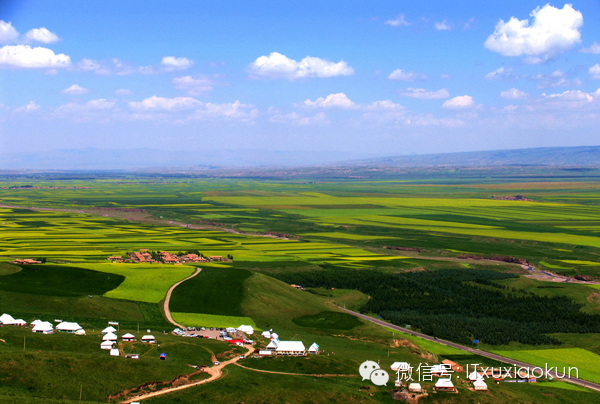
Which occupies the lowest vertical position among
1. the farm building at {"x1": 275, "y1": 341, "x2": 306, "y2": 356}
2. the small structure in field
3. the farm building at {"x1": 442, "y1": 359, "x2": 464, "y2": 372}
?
the farm building at {"x1": 442, "y1": 359, "x2": 464, "y2": 372}

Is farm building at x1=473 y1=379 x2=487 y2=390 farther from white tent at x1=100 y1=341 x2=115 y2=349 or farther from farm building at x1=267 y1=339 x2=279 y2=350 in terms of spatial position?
white tent at x1=100 y1=341 x2=115 y2=349

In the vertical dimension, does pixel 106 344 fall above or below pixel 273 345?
above

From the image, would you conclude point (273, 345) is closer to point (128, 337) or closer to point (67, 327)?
point (128, 337)

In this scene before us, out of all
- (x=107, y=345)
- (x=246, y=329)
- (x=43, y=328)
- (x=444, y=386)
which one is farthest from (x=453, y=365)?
(x=43, y=328)

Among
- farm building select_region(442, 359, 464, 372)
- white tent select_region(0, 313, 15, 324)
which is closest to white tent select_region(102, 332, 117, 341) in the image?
white tent select_region(0, 313, 15, 324)

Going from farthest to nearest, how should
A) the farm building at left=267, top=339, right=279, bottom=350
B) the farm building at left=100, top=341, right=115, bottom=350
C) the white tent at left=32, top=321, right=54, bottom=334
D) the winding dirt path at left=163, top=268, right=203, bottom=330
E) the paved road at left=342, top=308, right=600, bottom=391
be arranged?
1. the winding dirt path at left=163, top=268, right=203, bottom=330
2. the farm building at left=267, top=339, right=279, bottom=350
3. the paved road at left=342, top=308, right=600, bottom=391
4. the white tent at left=32, top=321, right=54, bottom=334
5. the farm building at left=100, top=341, right=115, bottom=350

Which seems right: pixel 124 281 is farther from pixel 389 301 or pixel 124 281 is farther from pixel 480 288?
pixel 480 288

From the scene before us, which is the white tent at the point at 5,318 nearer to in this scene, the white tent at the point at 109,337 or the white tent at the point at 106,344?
the white tent at the point at 109,337

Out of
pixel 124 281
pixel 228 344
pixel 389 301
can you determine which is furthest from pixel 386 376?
pixel 124 281
